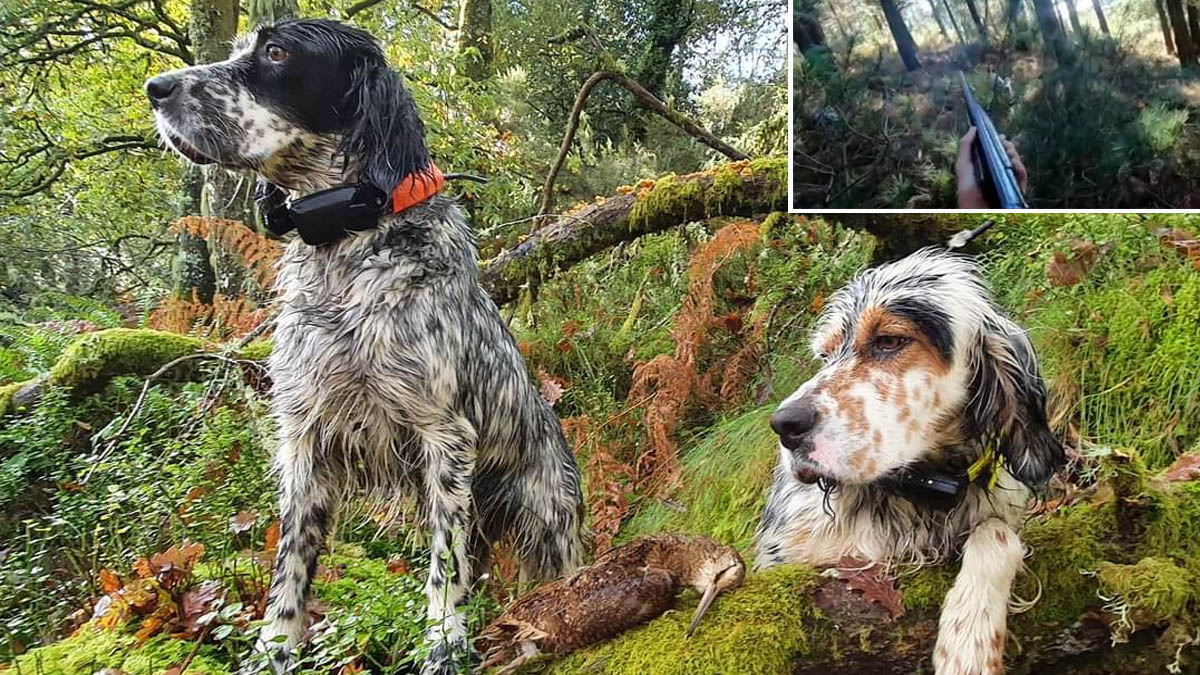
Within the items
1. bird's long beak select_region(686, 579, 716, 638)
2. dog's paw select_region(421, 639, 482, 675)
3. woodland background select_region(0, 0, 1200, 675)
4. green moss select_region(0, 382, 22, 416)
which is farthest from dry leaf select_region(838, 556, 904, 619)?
green moss select_region(0, 382, 22, 416)

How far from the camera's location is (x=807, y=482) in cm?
227

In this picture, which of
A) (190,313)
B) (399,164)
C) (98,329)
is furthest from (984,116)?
(98,329)

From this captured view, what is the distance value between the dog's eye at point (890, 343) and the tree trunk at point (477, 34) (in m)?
1.54

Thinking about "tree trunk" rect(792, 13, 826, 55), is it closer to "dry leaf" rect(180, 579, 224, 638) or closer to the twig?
the twig

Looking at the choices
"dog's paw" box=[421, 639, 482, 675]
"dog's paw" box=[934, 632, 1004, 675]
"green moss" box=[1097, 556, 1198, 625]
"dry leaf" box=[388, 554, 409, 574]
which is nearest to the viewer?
"dog's paw" box=[934, 632, 1004, 675]

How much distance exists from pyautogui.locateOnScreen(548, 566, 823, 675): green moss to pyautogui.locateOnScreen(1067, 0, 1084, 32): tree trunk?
1719 millimetres

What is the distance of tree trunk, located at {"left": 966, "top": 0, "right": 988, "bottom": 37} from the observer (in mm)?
2443

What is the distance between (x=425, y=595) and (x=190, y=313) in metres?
1.34

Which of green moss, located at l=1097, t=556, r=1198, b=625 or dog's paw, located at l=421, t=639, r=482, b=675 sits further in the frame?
dog's paw, located at l=421, t=639, r=482, b=675

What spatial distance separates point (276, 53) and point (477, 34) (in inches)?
31.1

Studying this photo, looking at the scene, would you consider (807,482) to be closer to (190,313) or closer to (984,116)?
(984,116)

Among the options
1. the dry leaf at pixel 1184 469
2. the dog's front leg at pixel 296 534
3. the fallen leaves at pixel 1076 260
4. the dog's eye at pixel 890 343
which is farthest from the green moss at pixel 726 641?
the fallen leaves at pixel 1076 260

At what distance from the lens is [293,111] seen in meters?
2.22

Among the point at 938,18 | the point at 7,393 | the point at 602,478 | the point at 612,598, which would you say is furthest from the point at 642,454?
the point at 7,393
